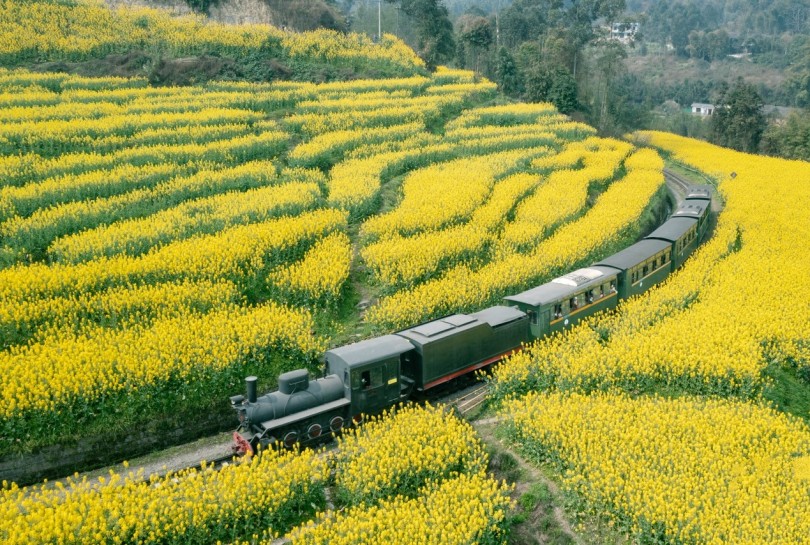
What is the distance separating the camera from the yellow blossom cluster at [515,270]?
21.4m

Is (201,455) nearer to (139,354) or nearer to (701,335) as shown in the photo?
(139,354)

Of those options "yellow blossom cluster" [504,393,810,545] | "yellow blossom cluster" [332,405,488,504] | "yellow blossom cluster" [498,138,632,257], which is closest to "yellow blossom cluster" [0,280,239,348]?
"yellow blossom cluster" [332,405,488,504]

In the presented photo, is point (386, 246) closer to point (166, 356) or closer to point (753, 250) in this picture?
point (166, 356)

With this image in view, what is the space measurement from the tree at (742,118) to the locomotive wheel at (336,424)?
6893 centimetres

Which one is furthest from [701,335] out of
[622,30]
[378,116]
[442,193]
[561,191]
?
[622,30]

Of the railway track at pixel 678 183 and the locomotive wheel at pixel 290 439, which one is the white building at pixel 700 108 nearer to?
the railway track at pixel 678 183

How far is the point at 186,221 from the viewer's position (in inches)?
1000

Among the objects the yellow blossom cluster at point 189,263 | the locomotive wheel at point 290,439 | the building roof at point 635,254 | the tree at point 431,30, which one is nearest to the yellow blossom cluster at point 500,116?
the tree at point 431,30

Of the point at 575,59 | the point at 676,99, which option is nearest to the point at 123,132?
the point at 575,59

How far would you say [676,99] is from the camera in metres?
136

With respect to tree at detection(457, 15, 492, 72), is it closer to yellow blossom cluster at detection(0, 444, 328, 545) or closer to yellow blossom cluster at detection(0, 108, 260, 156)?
yellow blossom cluster at detection(0, 108, 260, 156)

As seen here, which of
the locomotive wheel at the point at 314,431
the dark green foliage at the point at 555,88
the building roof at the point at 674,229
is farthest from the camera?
the dark green foliage at the point at 555,88

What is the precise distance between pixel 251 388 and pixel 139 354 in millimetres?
4433

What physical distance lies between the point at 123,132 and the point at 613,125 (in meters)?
60.2
